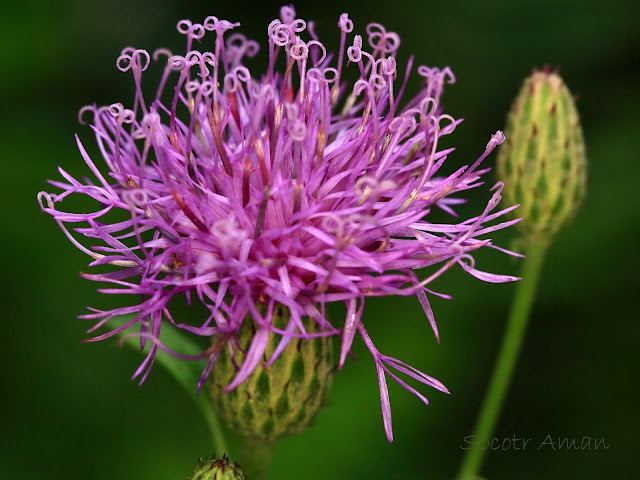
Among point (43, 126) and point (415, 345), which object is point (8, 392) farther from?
point (415, 345)

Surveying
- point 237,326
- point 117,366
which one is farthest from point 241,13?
point 237,326

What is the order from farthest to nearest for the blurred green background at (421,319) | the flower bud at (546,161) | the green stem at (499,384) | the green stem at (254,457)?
the blurred green background at (421,319)
the flower bud at (546,161)
the green stem at (499,384)
the green stem at (254,457)

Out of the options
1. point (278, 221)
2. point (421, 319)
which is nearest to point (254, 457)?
point (278, 221)

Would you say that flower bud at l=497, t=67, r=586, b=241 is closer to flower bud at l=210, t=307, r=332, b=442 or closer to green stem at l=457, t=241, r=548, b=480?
green stem at l=457, t=241, r=548, b=480

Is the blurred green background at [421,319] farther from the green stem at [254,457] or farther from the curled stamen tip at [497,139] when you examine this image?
the curled stamen tip at [497,139]

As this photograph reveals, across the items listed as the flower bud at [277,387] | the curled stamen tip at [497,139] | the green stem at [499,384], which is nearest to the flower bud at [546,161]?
the green stem at [499,384]
